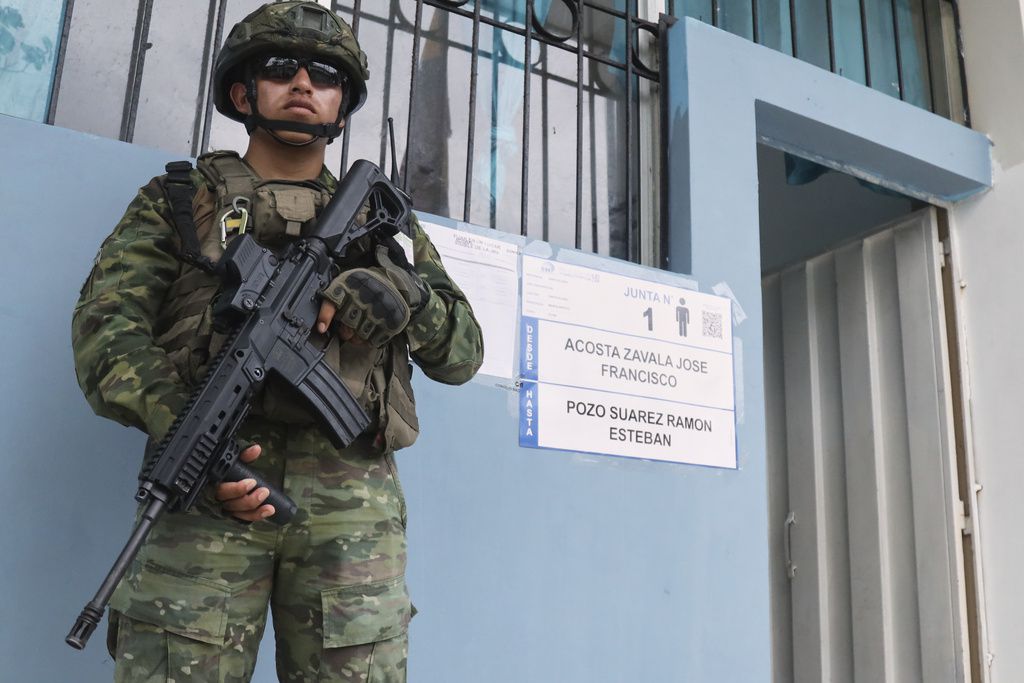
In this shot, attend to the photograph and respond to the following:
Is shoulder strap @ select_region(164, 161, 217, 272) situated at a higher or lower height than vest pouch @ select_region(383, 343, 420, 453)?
higher

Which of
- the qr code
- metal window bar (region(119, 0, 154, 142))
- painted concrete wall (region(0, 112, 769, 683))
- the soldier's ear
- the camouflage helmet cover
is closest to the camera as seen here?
the camouflage helmet cover

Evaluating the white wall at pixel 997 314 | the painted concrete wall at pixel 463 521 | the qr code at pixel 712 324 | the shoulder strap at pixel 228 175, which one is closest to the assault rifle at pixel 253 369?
the shoulder strap at pixel 228 175

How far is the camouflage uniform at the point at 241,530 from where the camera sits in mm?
1408

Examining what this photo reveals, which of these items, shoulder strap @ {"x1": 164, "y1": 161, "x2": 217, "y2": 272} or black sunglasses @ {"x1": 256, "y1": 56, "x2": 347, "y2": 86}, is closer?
shoulder strap @ {"x1": 164, "y1": 161, "x2": 217, "y2": 272}

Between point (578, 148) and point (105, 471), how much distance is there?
64.8 inches

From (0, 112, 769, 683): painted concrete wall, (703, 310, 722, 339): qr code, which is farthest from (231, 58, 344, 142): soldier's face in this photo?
(703, 310, 722, 339): qr code

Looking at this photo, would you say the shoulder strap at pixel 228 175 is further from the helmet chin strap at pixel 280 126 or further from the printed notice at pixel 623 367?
the printed notice at pixel 623 367

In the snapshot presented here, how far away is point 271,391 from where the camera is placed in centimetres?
150

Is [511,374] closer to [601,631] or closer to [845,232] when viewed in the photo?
[601,631]

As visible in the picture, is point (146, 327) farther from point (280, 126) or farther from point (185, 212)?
point (280, 126)

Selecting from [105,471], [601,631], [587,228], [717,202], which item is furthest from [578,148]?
[105,471]

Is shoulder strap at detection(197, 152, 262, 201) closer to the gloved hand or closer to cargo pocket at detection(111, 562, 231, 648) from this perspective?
Result: the gloved hand

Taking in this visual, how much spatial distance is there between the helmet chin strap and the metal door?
2.73 meters

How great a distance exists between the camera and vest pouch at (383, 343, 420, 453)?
1585mm
